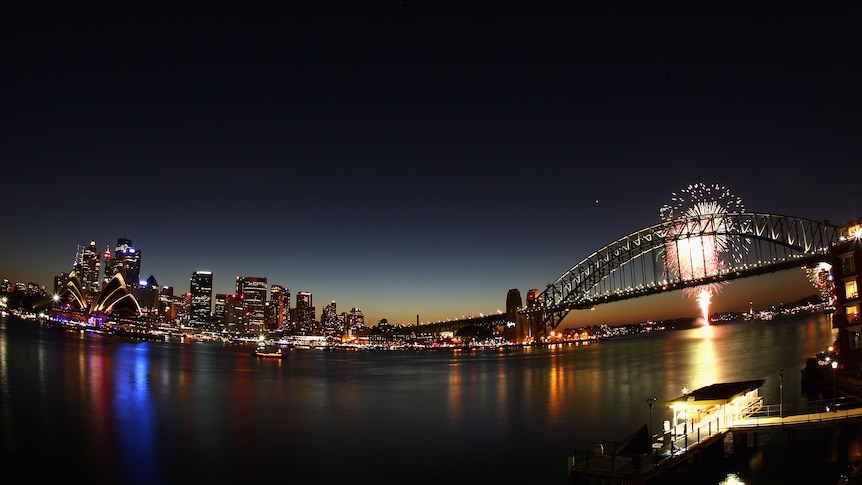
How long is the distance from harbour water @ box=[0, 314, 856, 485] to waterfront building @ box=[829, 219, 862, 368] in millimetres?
4247

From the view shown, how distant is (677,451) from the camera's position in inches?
842

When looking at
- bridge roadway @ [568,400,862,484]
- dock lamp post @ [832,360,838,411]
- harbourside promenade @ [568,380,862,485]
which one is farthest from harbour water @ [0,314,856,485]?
dock lamp post @ [832,360,838,411]

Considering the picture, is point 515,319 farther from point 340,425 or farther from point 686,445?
point 686,445

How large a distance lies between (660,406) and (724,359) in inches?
1833

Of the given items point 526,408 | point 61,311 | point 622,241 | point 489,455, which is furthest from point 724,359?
point 61,311

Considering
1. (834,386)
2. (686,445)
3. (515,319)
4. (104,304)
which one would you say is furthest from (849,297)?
(104,304)

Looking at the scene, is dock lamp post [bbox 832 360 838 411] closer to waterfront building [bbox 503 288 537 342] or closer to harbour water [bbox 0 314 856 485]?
harbour water [bbox 0 314 856 485]

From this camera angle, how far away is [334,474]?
26.1 meters

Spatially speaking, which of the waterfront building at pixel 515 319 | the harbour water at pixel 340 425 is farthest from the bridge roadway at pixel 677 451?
the waterfront building at pixel 515 319

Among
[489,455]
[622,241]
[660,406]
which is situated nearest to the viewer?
[489,455]

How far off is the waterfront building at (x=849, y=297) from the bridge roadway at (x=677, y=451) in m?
13.3

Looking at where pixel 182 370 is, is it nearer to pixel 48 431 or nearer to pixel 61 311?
pixel 48 431

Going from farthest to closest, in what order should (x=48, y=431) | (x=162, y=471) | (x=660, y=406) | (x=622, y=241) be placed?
(x=622, y=241) → (x=660, y=406) → (x=48, y=431) → (x=162, y=471)

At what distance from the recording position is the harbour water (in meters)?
25.7
